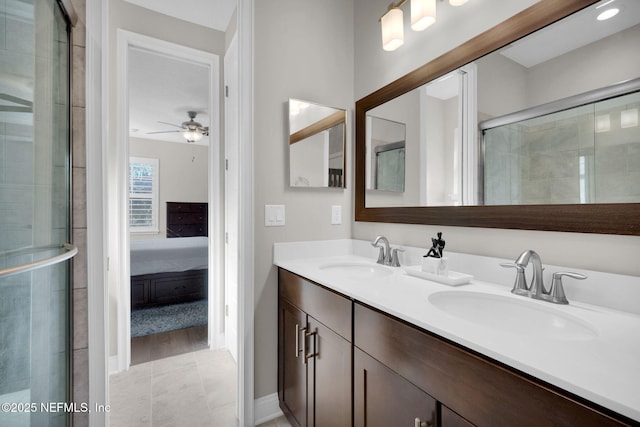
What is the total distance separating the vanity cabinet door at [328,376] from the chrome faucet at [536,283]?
24.3 inches

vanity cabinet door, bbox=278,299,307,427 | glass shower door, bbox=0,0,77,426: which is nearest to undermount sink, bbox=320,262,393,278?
vanity cabinet door, bbox=278,299,307,427

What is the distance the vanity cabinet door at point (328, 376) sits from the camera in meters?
1.07

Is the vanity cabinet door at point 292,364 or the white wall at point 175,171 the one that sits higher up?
the white wall at point 175,171

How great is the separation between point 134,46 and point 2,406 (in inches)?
91.7

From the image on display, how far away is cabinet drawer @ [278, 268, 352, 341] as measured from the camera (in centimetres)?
108

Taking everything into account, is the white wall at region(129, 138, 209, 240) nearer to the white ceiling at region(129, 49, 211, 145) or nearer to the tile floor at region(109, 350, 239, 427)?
the white ceiling at region(129, 49, 211, 145)

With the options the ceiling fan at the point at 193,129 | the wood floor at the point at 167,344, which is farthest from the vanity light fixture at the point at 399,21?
the ceiling fan at the point at 193,129

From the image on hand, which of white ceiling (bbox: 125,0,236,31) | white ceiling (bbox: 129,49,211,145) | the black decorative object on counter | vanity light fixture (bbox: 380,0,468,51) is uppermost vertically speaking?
white ceiling (bbox: 125,0,236,31)

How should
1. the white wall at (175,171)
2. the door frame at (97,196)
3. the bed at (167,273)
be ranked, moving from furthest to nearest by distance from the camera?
the white wall at (175,171), the bed at (167,273), the door frame at (97,196)

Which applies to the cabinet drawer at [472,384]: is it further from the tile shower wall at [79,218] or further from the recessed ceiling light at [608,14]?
the tile shower wall at [79,218]

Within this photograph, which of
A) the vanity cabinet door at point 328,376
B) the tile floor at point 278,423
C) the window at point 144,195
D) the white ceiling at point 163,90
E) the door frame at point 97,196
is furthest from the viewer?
the window at point 144,195

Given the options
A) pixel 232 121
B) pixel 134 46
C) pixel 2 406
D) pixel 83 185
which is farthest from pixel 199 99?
pixel 2 406

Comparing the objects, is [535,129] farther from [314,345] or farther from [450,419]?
[314,345]

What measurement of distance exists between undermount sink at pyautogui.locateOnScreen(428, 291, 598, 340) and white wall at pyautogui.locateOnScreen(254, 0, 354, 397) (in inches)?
36.7
